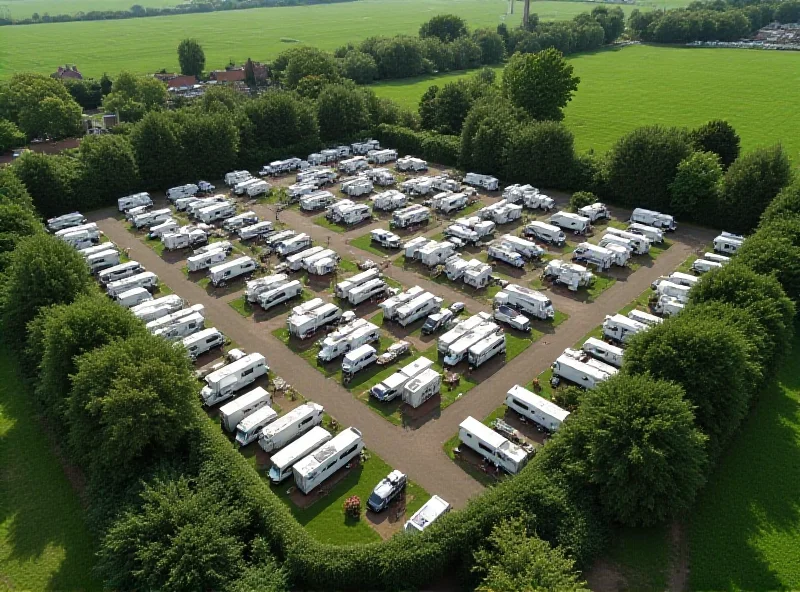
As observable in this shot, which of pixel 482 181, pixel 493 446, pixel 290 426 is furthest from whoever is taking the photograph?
pixel 482 181

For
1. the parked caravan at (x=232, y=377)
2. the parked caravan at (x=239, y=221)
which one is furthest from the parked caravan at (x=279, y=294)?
the parked caravan at (x=239, y=221)

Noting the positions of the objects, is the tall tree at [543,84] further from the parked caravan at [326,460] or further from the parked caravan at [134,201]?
the parked caravan at [326,460]

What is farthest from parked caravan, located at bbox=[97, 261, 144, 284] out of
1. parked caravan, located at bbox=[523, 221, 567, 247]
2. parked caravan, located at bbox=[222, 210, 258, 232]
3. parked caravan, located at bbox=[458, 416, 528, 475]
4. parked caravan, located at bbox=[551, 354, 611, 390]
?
parked caravan, located at bbox=[523, 221, 567, 247]

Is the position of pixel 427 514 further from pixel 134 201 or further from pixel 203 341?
pixel 134 201

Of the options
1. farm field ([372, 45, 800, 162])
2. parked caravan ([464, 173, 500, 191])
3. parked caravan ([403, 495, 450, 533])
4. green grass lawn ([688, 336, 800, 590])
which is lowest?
green grass lawn ([688, 336, 800, 590])

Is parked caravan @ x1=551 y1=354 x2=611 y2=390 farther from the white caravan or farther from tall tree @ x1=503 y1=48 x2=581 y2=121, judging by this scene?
tall tree @ x1=503 y1=48 x2=581 y2=121

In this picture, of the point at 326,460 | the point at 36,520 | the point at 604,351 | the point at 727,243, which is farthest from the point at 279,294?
the point at 727,243

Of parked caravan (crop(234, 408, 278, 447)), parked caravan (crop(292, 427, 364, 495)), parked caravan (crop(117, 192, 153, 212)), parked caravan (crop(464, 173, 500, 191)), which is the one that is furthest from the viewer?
parked caravan (crop(464, 173, 500, 191))
